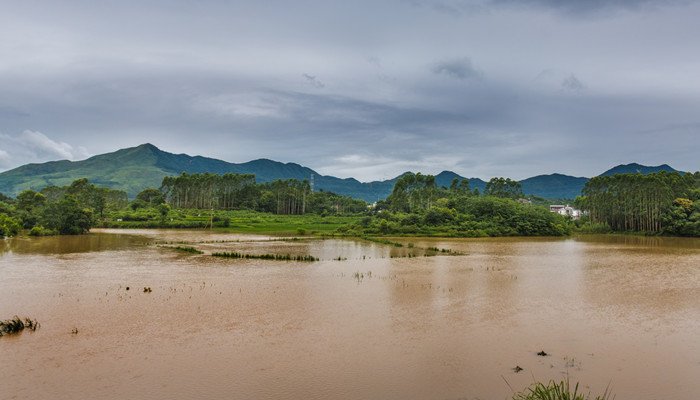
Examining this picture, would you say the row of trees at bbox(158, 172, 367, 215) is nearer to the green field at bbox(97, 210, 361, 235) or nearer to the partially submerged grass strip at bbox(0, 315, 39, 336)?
the green field at bbox(97, 210, 361, 235)

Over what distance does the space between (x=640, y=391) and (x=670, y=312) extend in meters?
→ 5.73

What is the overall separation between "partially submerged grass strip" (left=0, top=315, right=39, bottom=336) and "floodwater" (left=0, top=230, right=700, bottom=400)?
273 mm

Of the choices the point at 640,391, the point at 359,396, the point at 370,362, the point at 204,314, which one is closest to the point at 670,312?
the point at 640,391

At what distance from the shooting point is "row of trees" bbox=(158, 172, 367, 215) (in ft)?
250

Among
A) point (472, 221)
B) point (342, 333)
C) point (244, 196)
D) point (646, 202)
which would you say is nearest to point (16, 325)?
point (342, 333)

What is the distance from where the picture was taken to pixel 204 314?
9875mm

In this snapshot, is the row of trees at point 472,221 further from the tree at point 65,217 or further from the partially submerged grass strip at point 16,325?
the partially submerged grass strip at point 16,325

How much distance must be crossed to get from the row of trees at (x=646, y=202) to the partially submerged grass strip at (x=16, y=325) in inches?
1890

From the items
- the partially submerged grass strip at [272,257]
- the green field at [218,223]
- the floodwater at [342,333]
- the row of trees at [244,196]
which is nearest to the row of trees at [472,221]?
the green field at [218,223]

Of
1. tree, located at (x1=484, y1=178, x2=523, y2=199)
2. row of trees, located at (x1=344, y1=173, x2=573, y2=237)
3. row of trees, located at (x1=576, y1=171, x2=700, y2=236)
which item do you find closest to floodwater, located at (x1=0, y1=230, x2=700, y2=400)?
row of trees, located at (x1=344, y1=173, x2=573, y2=237)

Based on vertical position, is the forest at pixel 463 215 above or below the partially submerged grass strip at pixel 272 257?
above

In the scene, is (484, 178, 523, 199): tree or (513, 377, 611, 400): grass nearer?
(513, 377, 611, 400): grass

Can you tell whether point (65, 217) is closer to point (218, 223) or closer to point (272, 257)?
point (218, 223)

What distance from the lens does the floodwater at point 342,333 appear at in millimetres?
6102
